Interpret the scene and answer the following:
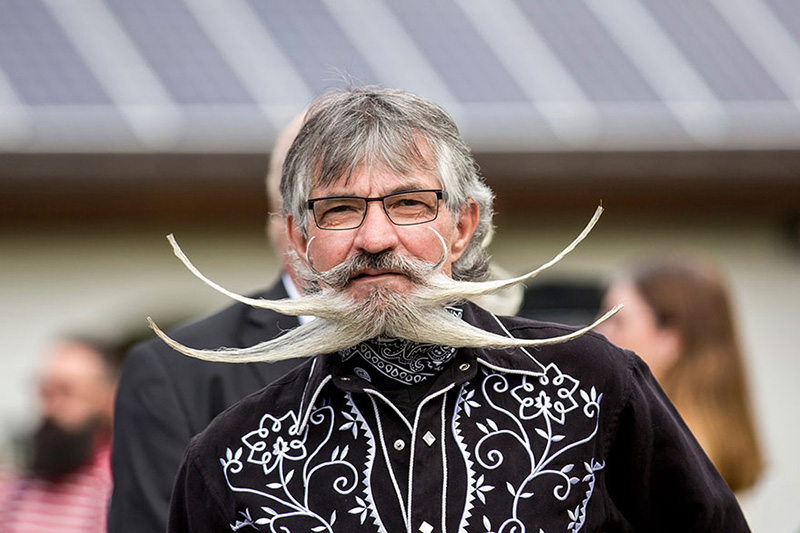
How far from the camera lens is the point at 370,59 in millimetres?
7227

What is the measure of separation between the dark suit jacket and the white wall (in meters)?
3.98

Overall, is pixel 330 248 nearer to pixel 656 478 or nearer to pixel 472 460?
pixel 472 460

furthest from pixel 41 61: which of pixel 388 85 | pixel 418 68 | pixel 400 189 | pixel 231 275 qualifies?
pixel 400 189

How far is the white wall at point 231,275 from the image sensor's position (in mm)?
7035

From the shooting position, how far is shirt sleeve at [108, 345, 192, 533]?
9.64 ft

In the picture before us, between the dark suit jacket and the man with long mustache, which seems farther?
the dark suit jacket

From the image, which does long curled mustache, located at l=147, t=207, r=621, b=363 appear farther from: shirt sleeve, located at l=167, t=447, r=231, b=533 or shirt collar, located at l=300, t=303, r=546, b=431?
shirt sleeve, located at l=167, t=447, r=231, b=533

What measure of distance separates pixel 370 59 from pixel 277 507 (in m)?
5.35

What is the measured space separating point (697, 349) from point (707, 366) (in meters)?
0.07

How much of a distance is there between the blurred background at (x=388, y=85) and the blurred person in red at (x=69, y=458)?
4.80 feet

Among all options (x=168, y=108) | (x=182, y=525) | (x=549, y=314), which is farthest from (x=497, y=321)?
(x=549, y=314)

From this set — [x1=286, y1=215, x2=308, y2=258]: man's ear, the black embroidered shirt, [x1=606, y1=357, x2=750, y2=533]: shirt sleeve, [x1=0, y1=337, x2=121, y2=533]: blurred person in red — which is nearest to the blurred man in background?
[x1=286, y1=215, x2=308, y2=258]: man's ear

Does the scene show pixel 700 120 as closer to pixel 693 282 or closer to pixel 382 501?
pixel 693 282

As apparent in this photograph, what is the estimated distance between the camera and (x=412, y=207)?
212 cm
